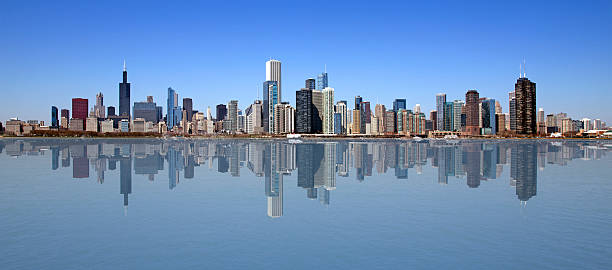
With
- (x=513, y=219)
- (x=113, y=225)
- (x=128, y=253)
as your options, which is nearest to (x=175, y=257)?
(x=128, y=253)

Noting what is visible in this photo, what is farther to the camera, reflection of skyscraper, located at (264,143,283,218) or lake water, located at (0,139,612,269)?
reflection of skyscraper, located at (264,143,283,218)

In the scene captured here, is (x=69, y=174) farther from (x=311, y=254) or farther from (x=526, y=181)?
(x=526, y=181)

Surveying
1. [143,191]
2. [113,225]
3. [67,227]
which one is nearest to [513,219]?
[113,225]

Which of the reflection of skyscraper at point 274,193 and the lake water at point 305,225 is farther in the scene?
the reflection of skyscraper at point 274,193

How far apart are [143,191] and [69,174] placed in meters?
22.4

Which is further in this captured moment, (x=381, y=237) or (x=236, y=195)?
(x=236, y=195)

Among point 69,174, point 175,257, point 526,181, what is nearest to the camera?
point 175,257

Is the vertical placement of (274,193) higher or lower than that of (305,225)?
higher

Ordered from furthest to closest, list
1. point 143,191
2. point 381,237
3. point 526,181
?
point 526,181
point 143,191
point 381,237

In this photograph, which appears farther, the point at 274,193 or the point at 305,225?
the point at 274,193

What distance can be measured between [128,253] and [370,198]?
2181 centimetres

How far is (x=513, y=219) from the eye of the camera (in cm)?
2747

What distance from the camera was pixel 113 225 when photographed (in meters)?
25.7

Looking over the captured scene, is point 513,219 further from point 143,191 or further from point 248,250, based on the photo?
point 143,191
